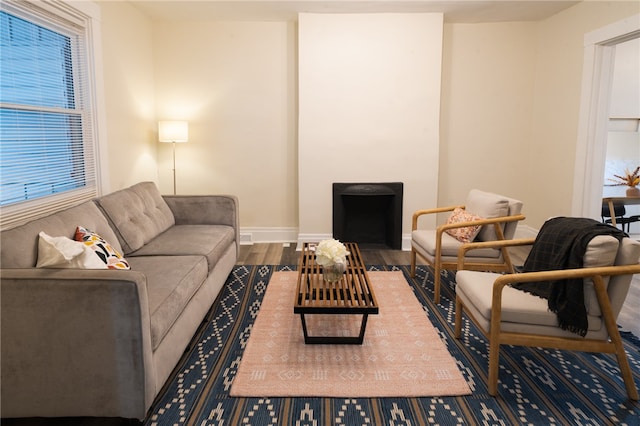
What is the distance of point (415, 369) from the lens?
246 centimetres

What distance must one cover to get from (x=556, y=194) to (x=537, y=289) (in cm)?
288

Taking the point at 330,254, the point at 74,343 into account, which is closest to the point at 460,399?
the point at 330,254

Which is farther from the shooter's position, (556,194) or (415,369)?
(556,194)

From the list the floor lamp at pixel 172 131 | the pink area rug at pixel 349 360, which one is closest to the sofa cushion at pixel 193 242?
the pink area rug at pixel 349 360

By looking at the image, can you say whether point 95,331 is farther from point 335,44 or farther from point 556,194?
point 556,194

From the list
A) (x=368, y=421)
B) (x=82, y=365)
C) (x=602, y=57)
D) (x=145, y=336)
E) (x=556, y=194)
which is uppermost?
(x=602, y=57)

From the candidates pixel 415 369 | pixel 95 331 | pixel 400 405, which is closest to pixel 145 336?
pixel 95 331

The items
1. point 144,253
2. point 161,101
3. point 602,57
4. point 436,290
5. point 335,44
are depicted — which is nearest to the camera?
point 144,253

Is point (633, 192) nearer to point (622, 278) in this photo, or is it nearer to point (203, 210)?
point (622, 278)

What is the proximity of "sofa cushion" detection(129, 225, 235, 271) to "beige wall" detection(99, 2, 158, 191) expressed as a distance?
87 centimetres

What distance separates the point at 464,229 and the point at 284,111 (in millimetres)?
2591

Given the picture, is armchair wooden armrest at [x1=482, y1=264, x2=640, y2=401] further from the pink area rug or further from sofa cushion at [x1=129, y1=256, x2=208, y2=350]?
sofa cushion at [x1=129, y1=256, x2=208, y2=350]

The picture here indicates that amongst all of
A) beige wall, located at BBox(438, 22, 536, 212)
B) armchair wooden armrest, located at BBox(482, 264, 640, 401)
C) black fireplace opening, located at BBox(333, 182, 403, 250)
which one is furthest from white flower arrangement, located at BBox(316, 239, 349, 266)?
beige wall, located at BBox(438, 22, 536, 212)

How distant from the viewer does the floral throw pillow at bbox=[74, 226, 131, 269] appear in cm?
237
